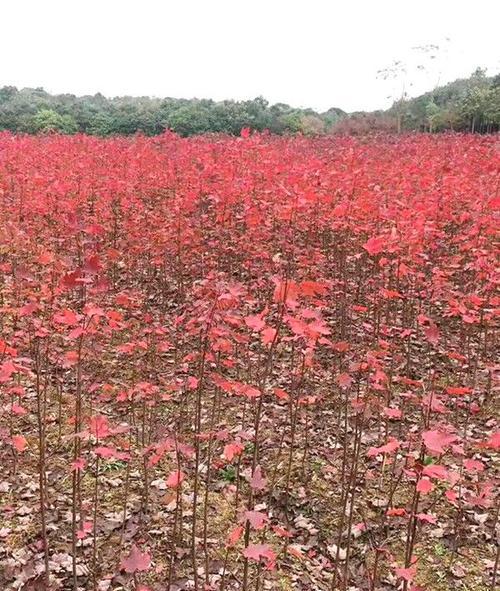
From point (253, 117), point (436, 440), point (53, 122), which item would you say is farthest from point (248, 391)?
point (253, 117)

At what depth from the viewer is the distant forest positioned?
20.4 m

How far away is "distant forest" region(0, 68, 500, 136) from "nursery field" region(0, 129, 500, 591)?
1260cm

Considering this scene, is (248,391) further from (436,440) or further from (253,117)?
(253,117)

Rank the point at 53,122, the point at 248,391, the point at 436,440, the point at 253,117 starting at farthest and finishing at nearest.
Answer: the point at 253,117
the point at 53,122
the point at 248,391
the point at 436,440

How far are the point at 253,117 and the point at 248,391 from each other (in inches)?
966

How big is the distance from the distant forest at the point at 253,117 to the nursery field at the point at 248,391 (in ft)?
41.3

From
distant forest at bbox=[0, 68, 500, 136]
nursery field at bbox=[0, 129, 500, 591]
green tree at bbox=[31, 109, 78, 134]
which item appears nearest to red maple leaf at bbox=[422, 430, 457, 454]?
nursery field at bbox=[0, 129, 500, 591]

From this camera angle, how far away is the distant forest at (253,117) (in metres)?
20.4

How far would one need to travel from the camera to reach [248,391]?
2436mm

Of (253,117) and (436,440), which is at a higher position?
(253,117)

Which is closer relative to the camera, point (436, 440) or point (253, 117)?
point (436, 440)

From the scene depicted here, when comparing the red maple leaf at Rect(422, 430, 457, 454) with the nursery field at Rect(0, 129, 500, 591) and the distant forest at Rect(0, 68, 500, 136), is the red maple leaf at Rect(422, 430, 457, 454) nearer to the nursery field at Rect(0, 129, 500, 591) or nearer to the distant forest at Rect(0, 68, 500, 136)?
the nursery field at Rect(0, 129, 500, 591)

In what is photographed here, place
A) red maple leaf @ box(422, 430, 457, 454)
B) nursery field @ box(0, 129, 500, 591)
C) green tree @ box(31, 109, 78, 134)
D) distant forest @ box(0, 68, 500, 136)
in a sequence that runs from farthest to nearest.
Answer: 1. green tree @ box(31, 109, 78, 134)
2. distant forest @ box(0, 68, 500, 136)
3. nursery field @ box(0, 129, 500, 591)
4. red maple leaf @ box(422, 430, 457, 454)

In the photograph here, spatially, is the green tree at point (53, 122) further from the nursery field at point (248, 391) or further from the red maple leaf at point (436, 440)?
the red maple leaf at point (436, 440)
